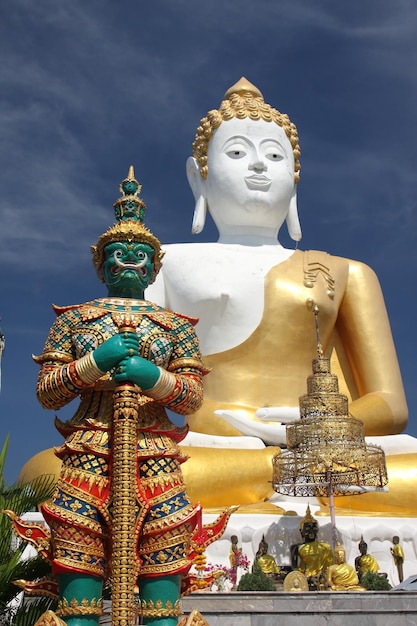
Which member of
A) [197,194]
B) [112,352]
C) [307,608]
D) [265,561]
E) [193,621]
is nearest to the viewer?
[193,621]

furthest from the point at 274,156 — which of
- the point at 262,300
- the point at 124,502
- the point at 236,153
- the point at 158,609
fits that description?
the point at 158,609

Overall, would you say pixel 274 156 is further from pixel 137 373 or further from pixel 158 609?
pixel 158 609

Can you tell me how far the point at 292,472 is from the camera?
715 centimetres

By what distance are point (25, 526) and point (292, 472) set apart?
13.6 ft

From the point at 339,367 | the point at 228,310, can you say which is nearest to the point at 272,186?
the point at 228,310

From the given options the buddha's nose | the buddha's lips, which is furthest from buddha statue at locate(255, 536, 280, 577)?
the buddha's nose

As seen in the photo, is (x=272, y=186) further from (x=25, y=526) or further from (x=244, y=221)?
(x=25, y=526)

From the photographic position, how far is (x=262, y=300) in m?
9.05

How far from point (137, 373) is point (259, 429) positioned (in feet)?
16.1

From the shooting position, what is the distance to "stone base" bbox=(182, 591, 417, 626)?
4.74 metres

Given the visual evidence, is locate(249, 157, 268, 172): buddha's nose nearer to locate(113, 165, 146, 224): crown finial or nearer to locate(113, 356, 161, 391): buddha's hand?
locate(113, 165, 146, 224): crown finial

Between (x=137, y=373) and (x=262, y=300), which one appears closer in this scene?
(x=137, y=373)

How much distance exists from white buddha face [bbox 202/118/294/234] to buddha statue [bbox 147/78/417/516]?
1cm

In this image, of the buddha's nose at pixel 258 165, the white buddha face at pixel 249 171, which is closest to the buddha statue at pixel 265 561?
the white buddha face at pixel 249 171
